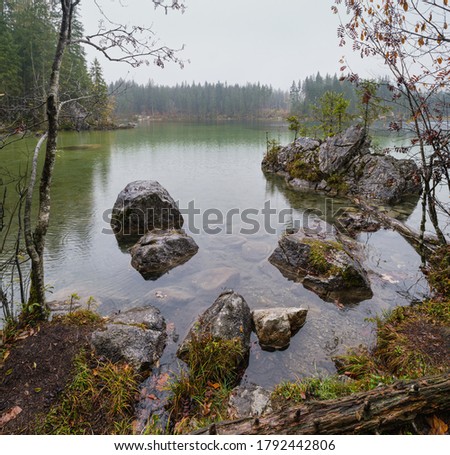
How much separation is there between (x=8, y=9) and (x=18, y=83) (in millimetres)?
13531

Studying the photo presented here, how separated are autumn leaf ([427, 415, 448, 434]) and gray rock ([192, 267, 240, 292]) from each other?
17.7ft

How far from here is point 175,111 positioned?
463 ft

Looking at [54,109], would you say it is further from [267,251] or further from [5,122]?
[267,251]

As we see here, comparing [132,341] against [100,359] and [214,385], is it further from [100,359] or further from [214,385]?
[214,385]

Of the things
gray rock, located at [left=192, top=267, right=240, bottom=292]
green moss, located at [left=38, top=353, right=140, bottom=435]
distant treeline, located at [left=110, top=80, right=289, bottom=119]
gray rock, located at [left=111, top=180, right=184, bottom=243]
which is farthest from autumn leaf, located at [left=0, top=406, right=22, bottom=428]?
distant treeline, located at [left=110, top=80, right=289, bottom=119]

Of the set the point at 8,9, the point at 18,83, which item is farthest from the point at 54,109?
the point at 8,9

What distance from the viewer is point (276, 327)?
6.21m

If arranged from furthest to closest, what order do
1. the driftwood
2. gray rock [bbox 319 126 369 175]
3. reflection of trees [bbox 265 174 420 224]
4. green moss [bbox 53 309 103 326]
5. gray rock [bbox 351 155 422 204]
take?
gray rock [bbox 319 126 369 175], gray rock [bbox 351 155 422 204], reflection of trees [bbox 265 174 420 224], green moss [bbox 53 309 103 326], the driftwood

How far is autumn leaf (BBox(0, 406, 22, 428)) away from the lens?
408 centimetres

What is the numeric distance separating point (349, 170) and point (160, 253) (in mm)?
15022

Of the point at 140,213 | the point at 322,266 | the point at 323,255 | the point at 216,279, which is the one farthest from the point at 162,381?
the point at 140,213

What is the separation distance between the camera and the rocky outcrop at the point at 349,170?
17.9 m

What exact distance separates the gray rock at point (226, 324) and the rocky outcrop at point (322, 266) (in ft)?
8.61

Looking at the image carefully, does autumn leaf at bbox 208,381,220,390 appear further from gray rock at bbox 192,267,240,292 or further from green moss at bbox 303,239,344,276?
green moss at bbox 303,239,344,276
